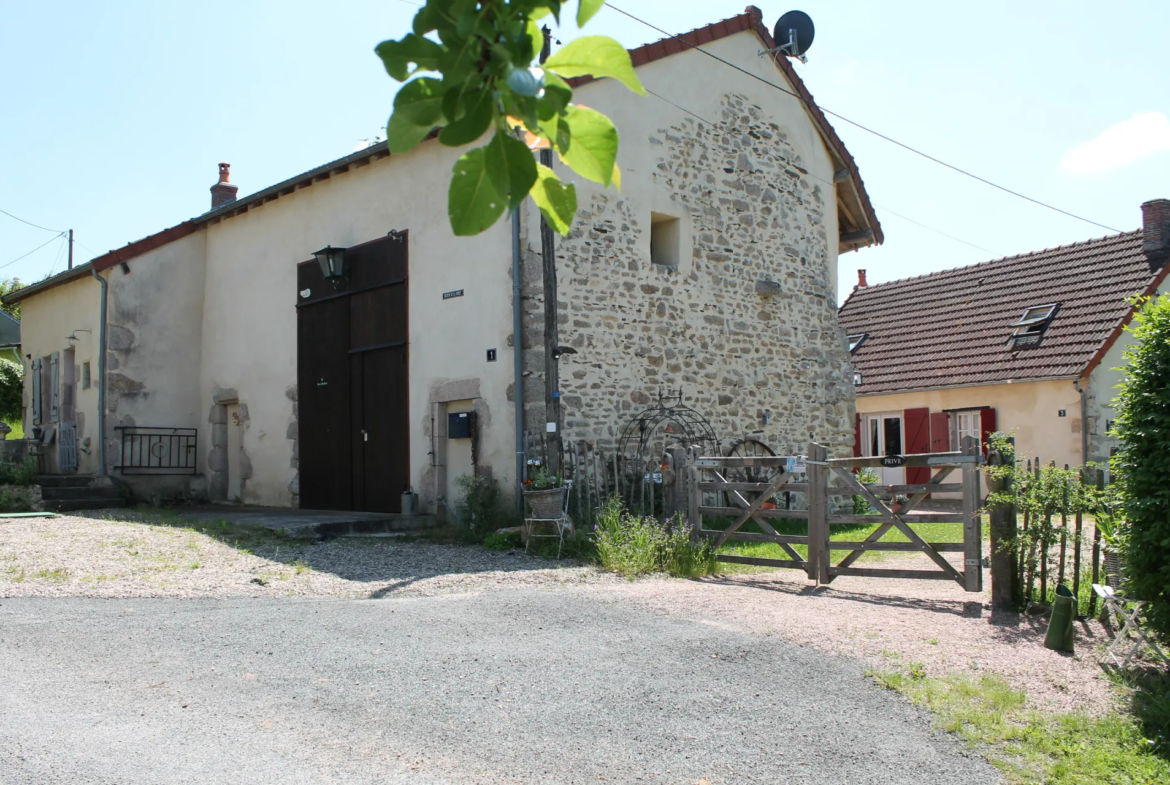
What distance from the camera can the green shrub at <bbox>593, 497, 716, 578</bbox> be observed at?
844cm

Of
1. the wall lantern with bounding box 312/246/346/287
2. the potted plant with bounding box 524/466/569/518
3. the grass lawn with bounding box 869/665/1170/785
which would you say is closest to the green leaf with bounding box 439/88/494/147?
the grass lawn with bounding box 869/665/1170/785

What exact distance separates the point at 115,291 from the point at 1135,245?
18409 mm

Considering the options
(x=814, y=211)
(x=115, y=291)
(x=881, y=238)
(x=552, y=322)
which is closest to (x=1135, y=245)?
(x=881, y=238)

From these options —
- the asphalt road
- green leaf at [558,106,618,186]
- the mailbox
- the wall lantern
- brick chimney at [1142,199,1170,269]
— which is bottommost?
the asphalt road

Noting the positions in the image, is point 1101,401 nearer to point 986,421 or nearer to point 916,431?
point 986,421

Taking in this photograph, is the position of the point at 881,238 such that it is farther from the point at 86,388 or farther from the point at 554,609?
the point at 86,388

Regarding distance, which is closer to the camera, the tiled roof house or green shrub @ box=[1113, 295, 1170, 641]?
green shrub @ box=[1113, 295, 1170, 641]

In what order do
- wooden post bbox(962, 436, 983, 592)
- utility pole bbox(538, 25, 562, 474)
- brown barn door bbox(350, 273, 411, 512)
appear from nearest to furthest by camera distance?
wooden post bbox(962, 436, 983, 592)
utility pole bbox(538, 25, 562, 474)
brown barn door bbox(350, 273, 411, 512)

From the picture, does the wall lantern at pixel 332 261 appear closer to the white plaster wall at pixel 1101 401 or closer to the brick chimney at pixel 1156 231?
the white plaster wall at pixel 1101 401

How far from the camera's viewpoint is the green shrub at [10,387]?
87.7ft

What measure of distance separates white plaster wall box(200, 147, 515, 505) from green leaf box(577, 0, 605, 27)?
27.9ft

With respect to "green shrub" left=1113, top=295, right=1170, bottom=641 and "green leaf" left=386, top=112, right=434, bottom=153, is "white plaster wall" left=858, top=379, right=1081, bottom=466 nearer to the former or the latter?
"green shrub" left=1113, top=295, right=1170, bottom=641

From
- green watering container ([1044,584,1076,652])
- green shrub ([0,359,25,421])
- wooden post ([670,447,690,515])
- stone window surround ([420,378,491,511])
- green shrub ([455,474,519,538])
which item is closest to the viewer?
green watering container ([1044,584,1076,652])

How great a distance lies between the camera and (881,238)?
51.8 ft
